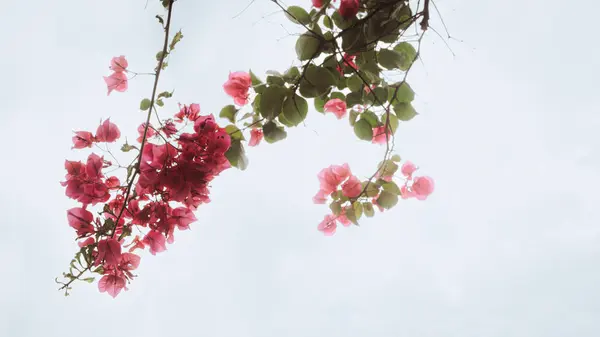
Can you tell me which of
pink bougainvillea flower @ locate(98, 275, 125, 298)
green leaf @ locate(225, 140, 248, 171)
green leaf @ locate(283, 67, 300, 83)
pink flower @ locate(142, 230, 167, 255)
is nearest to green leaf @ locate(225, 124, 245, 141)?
green leaf @ locate(225, 140, 248, 171)

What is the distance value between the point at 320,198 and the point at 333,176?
0.21 feet

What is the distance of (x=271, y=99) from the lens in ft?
2.67

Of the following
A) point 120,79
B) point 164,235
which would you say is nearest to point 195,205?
point 164,235

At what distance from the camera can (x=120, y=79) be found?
938 millimetres

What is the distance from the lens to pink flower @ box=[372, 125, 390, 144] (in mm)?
942

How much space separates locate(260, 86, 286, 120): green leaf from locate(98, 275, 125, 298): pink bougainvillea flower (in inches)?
16.8

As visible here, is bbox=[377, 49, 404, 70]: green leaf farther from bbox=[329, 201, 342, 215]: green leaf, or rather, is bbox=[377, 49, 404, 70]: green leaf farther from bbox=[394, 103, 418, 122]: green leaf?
bbox=[329, 201, 342, 215]: green leaf

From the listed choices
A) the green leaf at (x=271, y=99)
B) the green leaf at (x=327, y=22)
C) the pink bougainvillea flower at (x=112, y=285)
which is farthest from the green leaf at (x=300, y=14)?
the pink bougainvillea flower at (x=112, y=285)

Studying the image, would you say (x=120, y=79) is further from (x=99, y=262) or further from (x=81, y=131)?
(x=99, y=262)

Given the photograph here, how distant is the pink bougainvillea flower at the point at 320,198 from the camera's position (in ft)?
3.14

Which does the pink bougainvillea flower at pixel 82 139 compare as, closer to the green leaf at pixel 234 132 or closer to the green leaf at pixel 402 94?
the green leaf at pixel 234 132

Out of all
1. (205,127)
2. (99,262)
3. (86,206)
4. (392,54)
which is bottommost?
(99,262)

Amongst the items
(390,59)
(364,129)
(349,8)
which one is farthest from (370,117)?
(349,8)

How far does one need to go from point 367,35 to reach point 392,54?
0.06m
